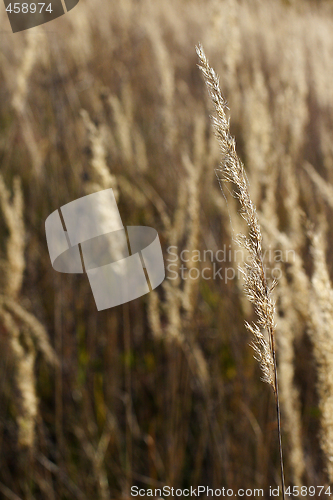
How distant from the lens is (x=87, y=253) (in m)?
1.25

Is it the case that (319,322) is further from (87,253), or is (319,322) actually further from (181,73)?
(181,73)

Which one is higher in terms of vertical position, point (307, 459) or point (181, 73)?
point (181, 73)

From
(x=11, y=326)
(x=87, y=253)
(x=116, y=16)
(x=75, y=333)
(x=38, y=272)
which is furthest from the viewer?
(x=116, y=16)

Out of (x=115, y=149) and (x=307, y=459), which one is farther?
(x=115, y=149)

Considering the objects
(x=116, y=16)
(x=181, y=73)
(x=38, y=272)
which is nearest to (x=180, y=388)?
(x=38, y=272)

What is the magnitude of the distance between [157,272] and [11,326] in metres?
0.47

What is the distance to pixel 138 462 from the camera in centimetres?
142

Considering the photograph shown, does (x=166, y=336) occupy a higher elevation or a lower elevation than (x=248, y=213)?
lower

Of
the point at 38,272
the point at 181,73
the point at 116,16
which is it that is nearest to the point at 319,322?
the point at 38,272

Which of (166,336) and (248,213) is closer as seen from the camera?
(248,213)

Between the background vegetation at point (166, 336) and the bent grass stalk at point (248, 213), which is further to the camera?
the background vegetation at point (166, 336)

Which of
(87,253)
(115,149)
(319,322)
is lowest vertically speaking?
(319,322)

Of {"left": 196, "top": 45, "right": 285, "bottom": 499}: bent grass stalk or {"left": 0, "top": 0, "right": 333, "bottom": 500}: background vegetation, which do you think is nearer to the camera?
{"left": 196, "top": 45, "right": 285, "bottom": 499}: bent grass stalk

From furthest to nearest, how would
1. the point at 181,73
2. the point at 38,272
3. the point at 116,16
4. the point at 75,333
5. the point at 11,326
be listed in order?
1. the point at 116,16
2. the point at 181,73
3. the point at 38,272
4. the point at 75,333
5. the point at 11,326
